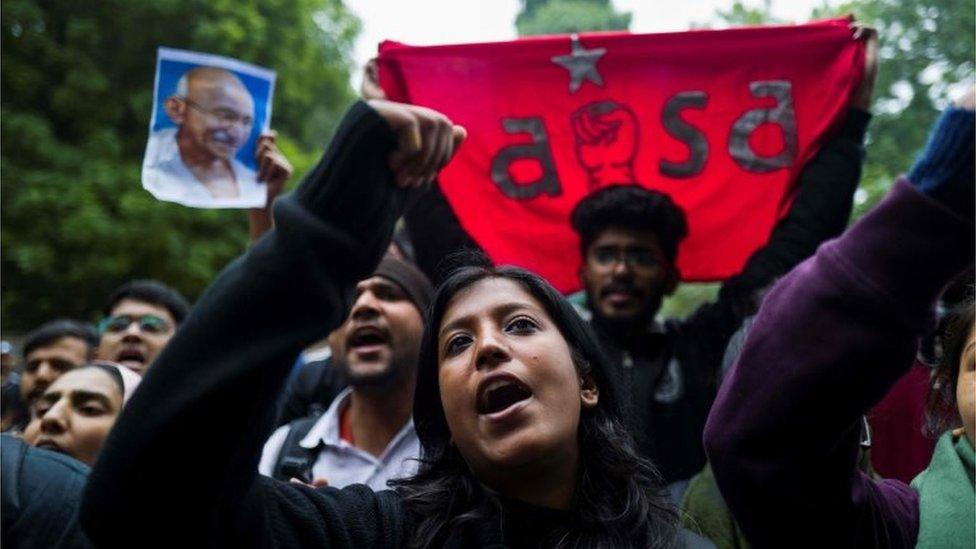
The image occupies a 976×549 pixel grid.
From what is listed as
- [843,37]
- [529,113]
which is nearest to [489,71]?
[529,113]

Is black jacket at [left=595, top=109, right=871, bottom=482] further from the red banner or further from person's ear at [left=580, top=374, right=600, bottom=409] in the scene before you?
person's ear at [left=580, top=374, right=600, bottom=409]

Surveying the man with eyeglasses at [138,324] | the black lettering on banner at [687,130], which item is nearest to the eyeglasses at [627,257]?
the black lettering on banner at [687,130]

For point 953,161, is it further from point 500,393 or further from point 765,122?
point 765,122

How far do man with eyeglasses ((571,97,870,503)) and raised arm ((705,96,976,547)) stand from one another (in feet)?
4.87

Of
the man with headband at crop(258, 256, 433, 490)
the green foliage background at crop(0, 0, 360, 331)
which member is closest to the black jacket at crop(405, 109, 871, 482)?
the man with headband at crop(258, 256, 433, 490)

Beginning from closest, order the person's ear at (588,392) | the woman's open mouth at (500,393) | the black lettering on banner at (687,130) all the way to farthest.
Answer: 1. the woman's open mouth at (500,393)
2. the person's ear at (588,392)
3. the black lettering on banner at (687,130)

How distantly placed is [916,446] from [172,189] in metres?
2.27

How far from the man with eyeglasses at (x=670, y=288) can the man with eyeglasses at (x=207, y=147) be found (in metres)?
1.19

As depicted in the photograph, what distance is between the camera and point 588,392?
2389 millimetres

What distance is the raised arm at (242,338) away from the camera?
153 centimetres

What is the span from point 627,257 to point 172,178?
1.53m

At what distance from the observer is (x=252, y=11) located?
11859 mm

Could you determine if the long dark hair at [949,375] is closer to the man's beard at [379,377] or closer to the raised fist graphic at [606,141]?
the man's beard at [379,377]

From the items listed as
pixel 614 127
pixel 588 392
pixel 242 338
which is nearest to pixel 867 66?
pixel 614 127
